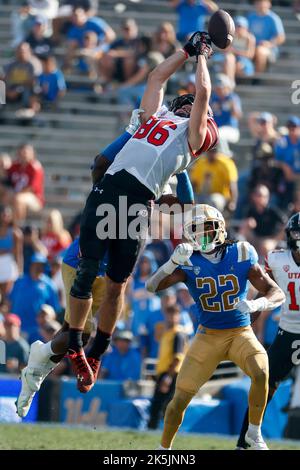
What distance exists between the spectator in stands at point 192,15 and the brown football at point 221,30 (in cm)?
831

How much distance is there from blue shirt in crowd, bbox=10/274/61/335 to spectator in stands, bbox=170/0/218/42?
4.51 m

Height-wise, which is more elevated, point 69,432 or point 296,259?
point 296,259

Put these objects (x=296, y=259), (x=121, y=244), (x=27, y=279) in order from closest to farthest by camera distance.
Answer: (x=121, y=244), (x=296, y=259), (x=27, y=279)

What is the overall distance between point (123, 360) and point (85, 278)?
448 cm

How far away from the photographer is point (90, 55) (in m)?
17.2

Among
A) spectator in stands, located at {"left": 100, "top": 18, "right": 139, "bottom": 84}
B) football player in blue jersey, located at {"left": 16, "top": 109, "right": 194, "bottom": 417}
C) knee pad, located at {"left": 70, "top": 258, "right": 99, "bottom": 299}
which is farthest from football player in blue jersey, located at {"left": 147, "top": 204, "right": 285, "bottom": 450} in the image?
spectator in stands, located at {"left": 100, "top": 18, "right": 139, "bottom": 84}

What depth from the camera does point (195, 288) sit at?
9.04 m

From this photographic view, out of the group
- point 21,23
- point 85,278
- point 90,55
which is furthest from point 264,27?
point 85,278

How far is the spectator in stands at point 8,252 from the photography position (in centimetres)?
1445

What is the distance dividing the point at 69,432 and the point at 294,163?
504cm

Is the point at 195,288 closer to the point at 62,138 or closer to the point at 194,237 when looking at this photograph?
the point at 194,237

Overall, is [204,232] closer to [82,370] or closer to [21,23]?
[82,370]

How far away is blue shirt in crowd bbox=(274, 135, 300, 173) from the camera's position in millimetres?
14609

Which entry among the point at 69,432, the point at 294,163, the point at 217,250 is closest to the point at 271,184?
the point at 294,163
